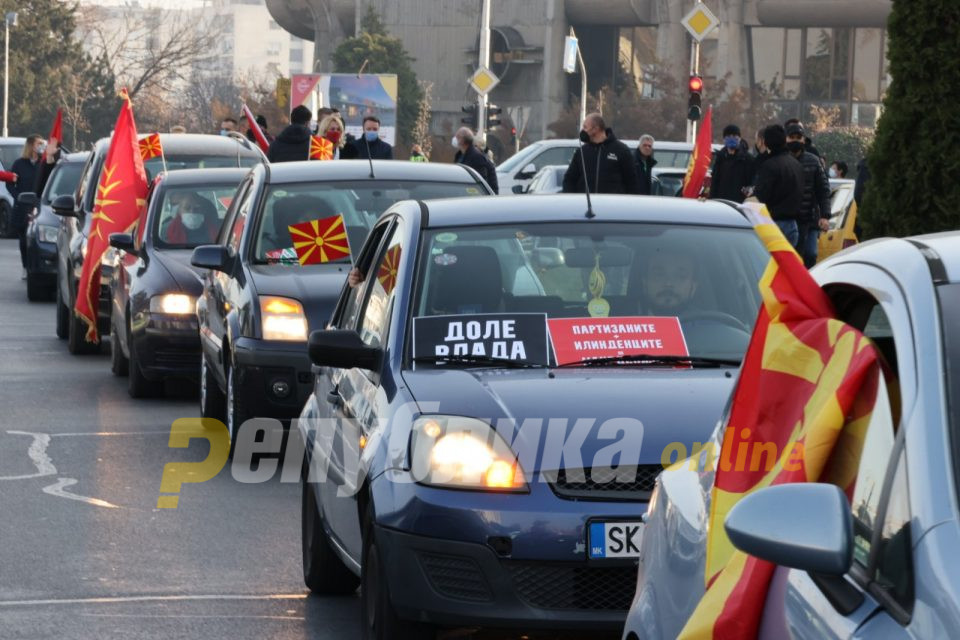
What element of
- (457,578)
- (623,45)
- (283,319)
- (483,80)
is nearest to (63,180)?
(483,80)

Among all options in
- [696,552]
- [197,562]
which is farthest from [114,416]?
[696,552]

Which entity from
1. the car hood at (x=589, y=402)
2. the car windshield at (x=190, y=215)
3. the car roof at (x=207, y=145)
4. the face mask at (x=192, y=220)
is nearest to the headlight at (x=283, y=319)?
the car windshield at (x=190, y=215)

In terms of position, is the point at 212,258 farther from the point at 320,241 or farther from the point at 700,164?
the point at 700,164

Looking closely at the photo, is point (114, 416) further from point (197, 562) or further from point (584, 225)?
point (584, 225)

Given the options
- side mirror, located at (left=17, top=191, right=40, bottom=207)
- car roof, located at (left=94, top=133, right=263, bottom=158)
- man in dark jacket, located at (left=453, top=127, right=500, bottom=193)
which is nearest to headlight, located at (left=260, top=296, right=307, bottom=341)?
car roof, located at (left=94, top=133, right=263, bottom=158)

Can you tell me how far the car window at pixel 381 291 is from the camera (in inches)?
271

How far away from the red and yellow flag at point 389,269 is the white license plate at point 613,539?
1632 millimetres

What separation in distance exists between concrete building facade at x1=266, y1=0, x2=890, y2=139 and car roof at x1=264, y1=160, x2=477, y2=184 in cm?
6301

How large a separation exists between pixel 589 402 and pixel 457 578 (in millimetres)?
750

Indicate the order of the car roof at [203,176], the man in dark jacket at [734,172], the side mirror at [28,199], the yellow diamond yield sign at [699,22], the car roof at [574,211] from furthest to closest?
the yellow diamond yield sign at [699,22] < the side mirror at [28,199] < the man in dark jacket at [734,172] < the car roof at [203,176] < the car roof at [574,211]

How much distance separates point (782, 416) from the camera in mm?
3637

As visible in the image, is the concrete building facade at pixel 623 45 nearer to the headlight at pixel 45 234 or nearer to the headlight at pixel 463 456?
the headlight at pixel 45 234

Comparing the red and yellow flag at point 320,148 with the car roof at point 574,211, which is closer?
the car roof at point 574,211

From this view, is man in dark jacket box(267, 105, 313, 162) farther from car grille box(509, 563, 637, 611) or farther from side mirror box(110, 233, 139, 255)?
car grille box(509, 563, 637, 611)
